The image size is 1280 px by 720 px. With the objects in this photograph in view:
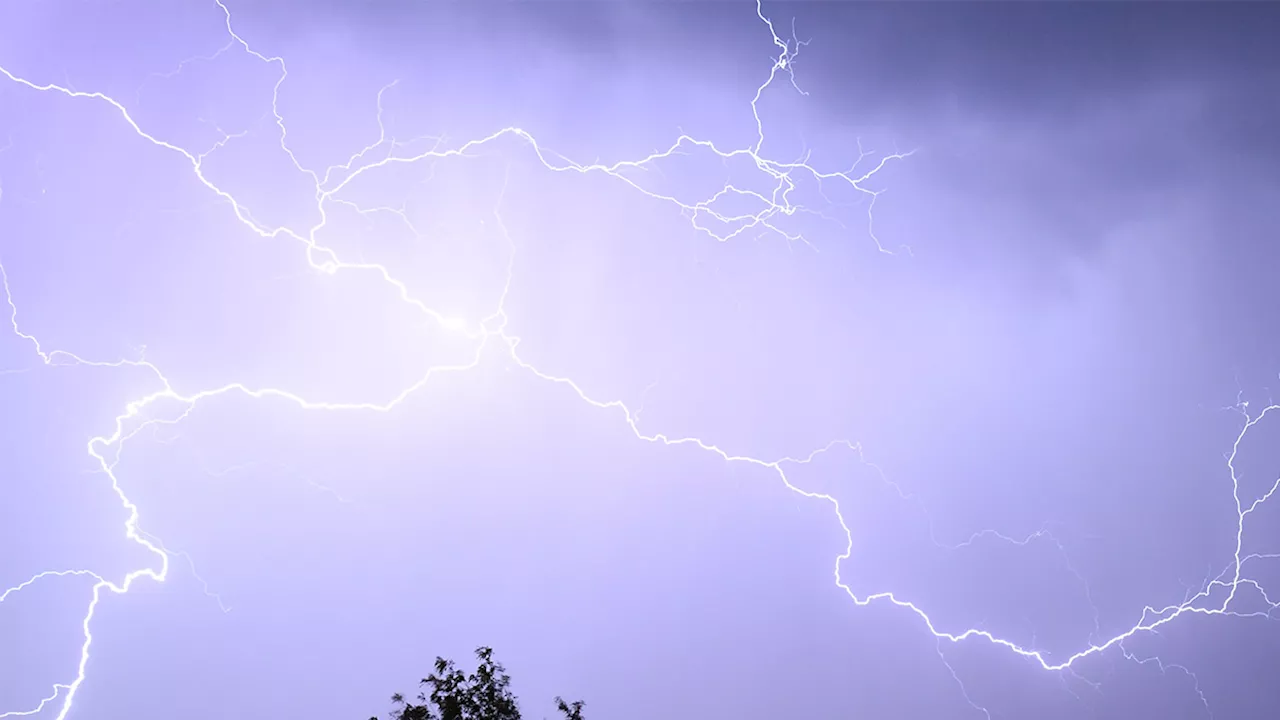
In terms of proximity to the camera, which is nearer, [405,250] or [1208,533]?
[405,250]

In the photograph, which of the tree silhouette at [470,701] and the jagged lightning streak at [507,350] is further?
the jagged lightning streak at [507,350]

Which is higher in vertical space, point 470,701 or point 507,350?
point 507,350

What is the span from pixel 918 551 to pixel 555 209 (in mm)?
5168

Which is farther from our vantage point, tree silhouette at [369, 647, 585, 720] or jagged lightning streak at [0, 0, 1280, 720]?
jagged lightning streak at [0, 0, 1280, 720]

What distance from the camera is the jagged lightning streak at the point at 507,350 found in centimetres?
796

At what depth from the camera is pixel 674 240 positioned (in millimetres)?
9367

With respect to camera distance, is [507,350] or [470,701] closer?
[470,701]

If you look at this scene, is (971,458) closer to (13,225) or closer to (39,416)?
(39,416)

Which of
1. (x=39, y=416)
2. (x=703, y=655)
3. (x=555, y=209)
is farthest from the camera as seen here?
(x=555, y=209)

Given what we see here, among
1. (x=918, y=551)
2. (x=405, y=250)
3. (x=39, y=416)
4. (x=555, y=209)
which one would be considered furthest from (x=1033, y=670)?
(x=39, y=416)

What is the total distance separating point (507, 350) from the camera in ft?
29.5

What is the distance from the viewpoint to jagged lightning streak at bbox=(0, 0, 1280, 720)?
7.96m

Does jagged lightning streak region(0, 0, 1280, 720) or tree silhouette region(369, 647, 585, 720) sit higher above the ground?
jagged lightning streak region(0, 0, 1280, 720)

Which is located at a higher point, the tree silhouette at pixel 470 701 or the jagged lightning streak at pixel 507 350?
the jagged lightning streak at pixel 507 350
